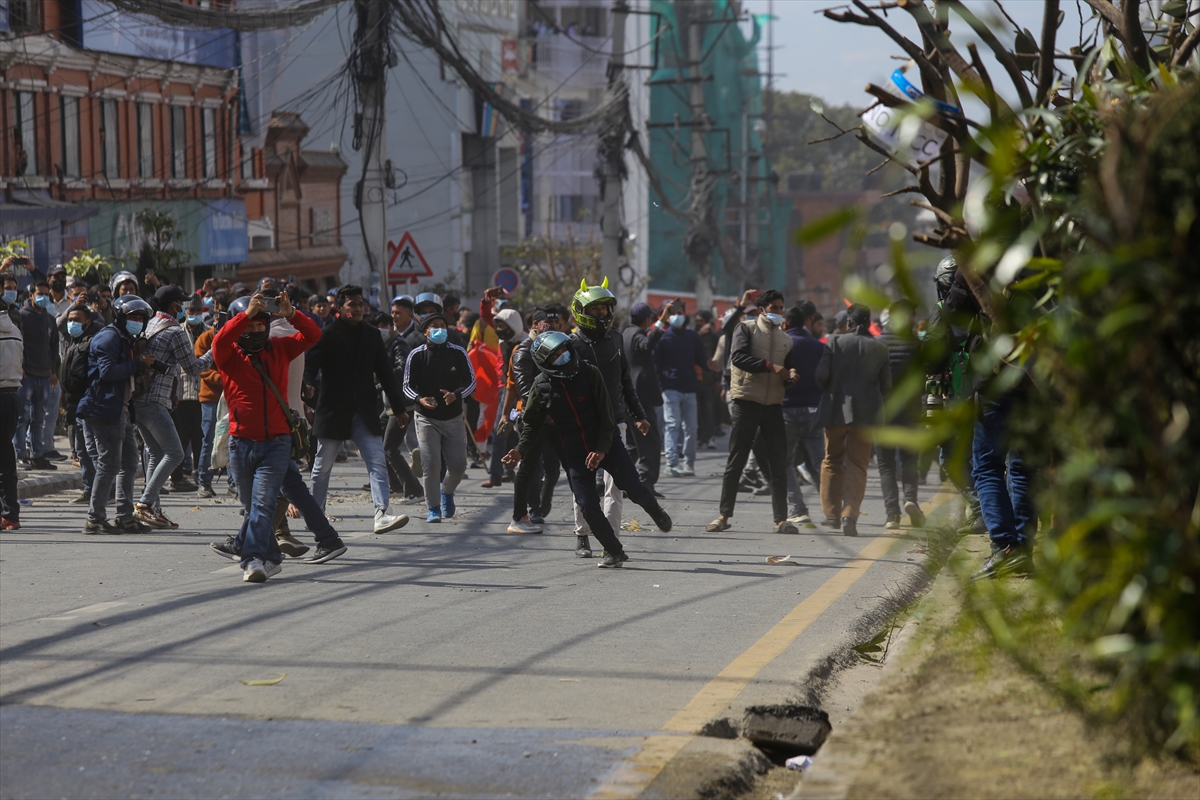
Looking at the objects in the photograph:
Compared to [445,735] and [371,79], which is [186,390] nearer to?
[371,79]

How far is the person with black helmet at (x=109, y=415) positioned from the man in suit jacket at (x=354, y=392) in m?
1.44

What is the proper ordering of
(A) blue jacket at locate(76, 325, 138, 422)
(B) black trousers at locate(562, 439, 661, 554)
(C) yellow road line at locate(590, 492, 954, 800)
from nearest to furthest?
(C) yellow road line at locate(590, 492, 954, 800) → (B) black trousers at locate(562, 439, 661, 554) → (A) blue jacket at locate(76, 325, 138, 422)

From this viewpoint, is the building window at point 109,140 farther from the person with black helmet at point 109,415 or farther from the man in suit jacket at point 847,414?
the man in suit jacket at point 847,414

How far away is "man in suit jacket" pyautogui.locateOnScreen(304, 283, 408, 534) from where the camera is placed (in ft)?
34.7

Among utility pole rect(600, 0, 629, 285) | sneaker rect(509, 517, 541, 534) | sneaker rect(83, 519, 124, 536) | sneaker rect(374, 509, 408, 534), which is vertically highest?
utility pole rect(600, 0, 629, 285)

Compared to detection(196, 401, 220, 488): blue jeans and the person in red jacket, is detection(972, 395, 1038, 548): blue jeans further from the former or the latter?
detection(196, 401, 220, 488): blue jeans

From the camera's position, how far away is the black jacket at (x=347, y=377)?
10594 millimetres

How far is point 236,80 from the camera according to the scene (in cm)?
3628

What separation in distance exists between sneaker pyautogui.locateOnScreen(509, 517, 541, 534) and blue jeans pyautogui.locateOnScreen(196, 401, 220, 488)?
3.77 metres

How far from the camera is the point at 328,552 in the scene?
9.38 metres

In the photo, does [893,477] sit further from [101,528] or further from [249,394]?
[101,528]

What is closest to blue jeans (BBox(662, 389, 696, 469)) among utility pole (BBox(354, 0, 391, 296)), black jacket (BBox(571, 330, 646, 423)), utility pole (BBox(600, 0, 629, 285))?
black jacket (BBox(571, 330, 646, 423))

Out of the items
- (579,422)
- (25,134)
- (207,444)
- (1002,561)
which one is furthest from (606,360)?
(25,134)

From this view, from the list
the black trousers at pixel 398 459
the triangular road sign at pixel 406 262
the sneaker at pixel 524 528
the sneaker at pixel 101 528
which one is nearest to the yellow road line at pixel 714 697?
the sneaker at pixel 524 528
